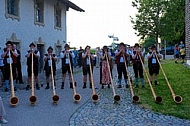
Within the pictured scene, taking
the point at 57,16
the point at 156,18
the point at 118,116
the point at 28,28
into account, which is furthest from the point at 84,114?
the point at 156,18

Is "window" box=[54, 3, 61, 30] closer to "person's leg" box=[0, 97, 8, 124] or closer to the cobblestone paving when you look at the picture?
the cobblestone paving

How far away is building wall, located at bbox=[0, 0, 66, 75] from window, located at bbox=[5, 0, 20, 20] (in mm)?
213

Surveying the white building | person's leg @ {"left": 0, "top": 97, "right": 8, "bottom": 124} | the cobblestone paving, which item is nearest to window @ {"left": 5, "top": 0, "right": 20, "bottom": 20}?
the white building

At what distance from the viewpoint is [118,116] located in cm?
798

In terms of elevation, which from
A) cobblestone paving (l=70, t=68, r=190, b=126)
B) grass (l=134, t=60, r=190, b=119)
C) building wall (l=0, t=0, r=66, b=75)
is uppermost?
building wall (l=0, t=0, r=66, b=75)

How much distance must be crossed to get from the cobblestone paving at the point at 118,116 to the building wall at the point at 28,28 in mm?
8382

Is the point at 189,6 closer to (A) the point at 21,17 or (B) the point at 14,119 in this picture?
(A) the point at 21,17

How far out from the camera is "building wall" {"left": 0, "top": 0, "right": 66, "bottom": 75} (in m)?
16.6

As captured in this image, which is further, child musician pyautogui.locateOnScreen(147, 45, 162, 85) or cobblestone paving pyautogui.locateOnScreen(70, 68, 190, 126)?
child musician pyautogui.locateOnScreen(147, 45, 162, 85)

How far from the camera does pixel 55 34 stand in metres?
24.5

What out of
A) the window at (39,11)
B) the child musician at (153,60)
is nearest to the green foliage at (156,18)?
the window at (39,11)

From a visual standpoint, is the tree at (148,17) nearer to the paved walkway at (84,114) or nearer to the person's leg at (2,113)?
the paved walkway at (84,114)

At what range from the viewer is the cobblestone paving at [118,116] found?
7.32 meters

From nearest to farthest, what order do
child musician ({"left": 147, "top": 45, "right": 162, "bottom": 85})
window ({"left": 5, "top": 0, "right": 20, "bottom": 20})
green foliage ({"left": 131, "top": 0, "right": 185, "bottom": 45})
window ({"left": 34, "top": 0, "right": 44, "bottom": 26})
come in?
child musician ({"left": 147, "top": 45, "right": 162, "bottom": 85})
window ({"left": 5, "top": 0, "right": 20, "bottom": 20})
window ({"left": 34, "top": 0, "right": 44, "bottom": 26})
green foliage ({"left": 131, "top": 0, "right": 185, "bottom": 45})
